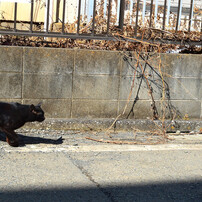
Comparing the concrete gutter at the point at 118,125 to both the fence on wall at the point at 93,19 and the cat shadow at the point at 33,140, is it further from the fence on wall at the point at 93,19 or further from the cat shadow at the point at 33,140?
the fence on wall at the point at 93,19

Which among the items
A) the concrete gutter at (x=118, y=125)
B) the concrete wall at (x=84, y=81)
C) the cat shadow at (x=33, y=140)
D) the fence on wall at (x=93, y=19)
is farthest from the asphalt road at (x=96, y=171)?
the fence on wall at (x=93, y=19)

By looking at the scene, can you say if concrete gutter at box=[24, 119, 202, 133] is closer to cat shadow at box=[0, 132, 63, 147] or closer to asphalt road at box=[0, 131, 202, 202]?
asphalt road at box=[0, 131, 202, 202]

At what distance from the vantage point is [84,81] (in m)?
5.60

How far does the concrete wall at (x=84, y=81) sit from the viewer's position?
5324mm

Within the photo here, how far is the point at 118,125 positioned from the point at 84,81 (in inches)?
31.8

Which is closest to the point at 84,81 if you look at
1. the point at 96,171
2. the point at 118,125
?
the point at 118,125

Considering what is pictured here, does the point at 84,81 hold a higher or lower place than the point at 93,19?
lower

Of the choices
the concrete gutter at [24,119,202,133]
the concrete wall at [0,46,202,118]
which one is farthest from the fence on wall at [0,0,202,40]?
the concrete gutter at [24,119,202,133]

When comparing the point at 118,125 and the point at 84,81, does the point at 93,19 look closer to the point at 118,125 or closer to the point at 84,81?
the point at 84,81

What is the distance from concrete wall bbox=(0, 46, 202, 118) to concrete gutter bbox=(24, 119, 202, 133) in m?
0.16

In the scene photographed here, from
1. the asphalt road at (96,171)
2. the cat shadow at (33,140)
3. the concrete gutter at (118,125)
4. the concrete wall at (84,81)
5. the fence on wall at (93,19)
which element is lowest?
the asphalt road at (96,171)

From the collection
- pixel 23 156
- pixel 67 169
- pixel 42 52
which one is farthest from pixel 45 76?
pixel 67 169

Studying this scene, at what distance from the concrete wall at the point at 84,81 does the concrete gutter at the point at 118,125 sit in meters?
0.16

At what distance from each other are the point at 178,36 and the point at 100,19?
1315 mm
